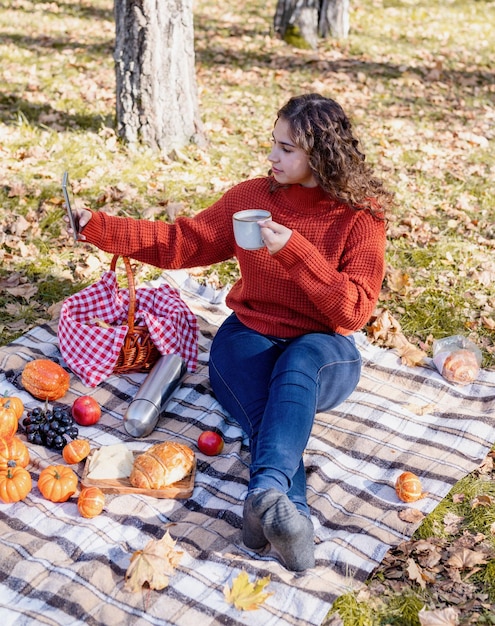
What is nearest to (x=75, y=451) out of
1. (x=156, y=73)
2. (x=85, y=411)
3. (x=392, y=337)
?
(x=85, y=411)

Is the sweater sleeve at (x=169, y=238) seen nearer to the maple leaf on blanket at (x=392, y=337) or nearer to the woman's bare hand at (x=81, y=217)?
the woman's bare hand at (x=81, y=217)

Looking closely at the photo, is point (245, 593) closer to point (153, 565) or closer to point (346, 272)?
point (153, 565)

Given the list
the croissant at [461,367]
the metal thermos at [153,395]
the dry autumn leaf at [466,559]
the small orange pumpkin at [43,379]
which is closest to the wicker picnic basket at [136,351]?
the metal thermos at [153,395]

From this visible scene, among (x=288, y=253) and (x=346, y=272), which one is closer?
(x=288, y=253)

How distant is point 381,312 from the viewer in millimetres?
5027

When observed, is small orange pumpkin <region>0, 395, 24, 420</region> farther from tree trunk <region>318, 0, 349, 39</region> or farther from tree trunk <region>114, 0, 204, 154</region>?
tree trunk <region>318, 0, 349, 39</region>

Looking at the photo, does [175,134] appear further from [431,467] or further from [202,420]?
[431,467]

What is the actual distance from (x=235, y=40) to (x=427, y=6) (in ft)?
15.5

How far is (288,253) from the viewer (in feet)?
10.9

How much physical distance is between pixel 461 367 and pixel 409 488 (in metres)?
1.16

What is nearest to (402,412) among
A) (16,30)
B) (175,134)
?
(175,134)

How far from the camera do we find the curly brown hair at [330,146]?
349 centimetres

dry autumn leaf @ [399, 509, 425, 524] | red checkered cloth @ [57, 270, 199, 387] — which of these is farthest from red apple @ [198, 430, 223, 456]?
dry autumn leaf @ [399, 509, 425, 524]

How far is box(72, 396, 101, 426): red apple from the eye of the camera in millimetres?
3861
